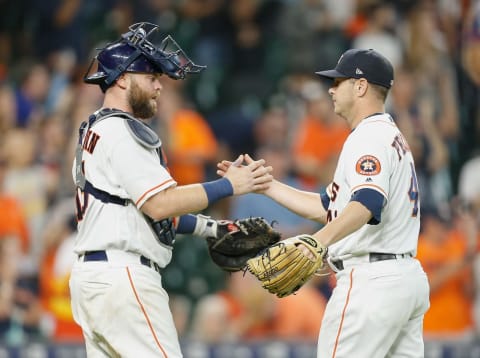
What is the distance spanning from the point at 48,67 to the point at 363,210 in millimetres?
7333

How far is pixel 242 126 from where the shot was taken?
10297mm

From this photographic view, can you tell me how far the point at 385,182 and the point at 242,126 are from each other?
5.49 meters

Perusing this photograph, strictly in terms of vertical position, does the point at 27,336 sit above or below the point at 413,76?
below

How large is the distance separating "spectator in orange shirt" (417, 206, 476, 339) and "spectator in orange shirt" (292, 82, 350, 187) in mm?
1405

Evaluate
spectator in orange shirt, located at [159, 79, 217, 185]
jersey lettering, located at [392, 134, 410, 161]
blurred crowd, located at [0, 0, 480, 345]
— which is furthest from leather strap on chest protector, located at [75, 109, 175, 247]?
spectator in orange shirt, located at [159, 79, 217, 185]

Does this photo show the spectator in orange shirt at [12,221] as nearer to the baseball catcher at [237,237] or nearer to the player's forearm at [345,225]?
the baseball catcher at [237,237]

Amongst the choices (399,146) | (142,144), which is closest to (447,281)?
(399,146)

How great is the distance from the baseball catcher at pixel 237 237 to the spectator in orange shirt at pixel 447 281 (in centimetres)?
313

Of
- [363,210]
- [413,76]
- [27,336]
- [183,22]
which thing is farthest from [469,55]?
[363,210]

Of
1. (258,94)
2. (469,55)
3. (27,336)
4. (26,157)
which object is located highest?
(469,55)

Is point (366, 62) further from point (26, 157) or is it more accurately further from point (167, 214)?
point (26, 157)

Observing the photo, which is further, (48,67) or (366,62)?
(48,67)

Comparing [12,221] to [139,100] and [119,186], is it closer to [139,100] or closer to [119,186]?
[139,100]

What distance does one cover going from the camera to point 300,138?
10.0 m
